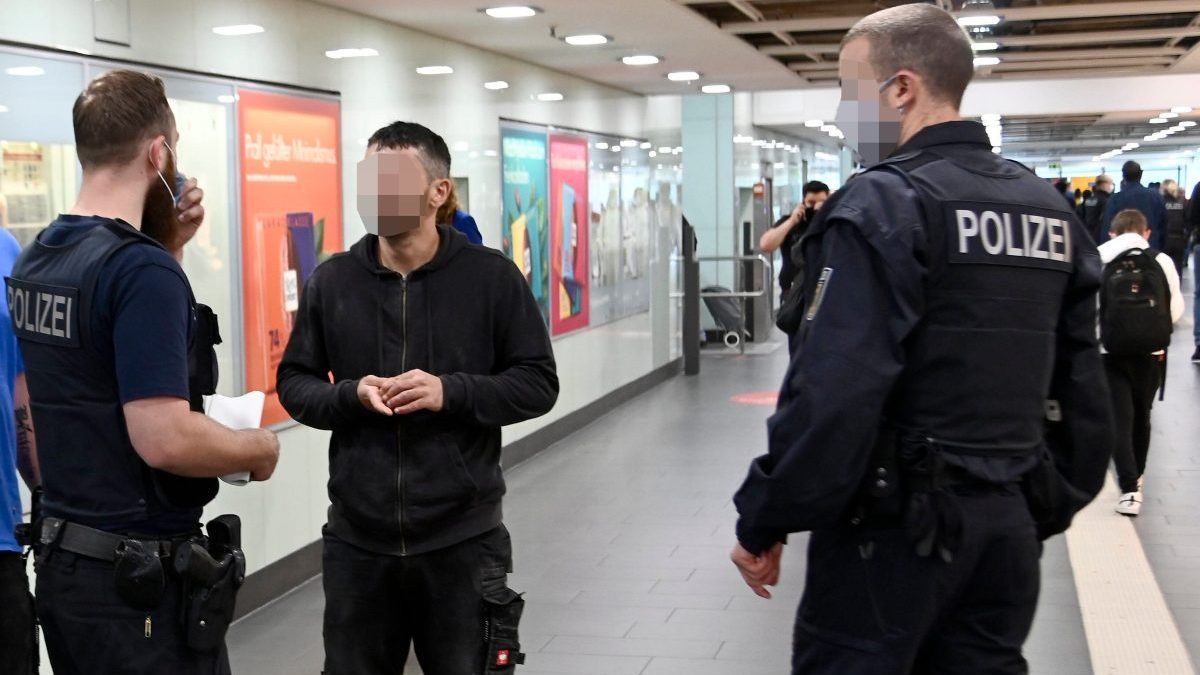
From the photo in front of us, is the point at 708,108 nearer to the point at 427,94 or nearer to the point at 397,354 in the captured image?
the point at 427,94

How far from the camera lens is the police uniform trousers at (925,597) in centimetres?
234

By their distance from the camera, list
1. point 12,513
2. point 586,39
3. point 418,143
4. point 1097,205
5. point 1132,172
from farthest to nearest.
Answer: point 1097,205
point 1132,172
point 586,39
point 418,143
point 12,513

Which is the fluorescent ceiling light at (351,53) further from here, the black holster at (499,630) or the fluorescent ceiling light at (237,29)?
the black holster at (499,630)

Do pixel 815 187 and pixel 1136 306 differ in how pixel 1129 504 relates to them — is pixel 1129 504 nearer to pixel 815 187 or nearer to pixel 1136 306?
pixel 1136 306

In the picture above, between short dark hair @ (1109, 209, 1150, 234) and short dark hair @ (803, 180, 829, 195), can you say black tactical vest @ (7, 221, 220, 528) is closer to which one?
short dark hair @ (1109, 209, 1150, 234)

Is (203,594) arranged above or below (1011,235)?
below

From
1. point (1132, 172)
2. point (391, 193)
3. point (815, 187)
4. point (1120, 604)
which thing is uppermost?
point (1132, 172)

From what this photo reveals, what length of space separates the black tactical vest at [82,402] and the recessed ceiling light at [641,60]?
710 centimetres

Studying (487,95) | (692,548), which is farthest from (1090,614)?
(487,95)

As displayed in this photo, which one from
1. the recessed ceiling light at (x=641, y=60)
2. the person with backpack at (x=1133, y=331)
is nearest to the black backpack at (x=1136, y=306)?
the person with backpack at (x=1133, y=331)

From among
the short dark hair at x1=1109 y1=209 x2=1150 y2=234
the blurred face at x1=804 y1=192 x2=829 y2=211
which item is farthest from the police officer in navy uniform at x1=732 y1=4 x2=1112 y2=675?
the blurred face at x1=804 y1=192 x2=829 y2=211

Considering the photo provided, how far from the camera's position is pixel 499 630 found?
309 cm

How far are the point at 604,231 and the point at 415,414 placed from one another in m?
7.98

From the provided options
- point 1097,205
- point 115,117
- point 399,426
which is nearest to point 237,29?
point 399,426
